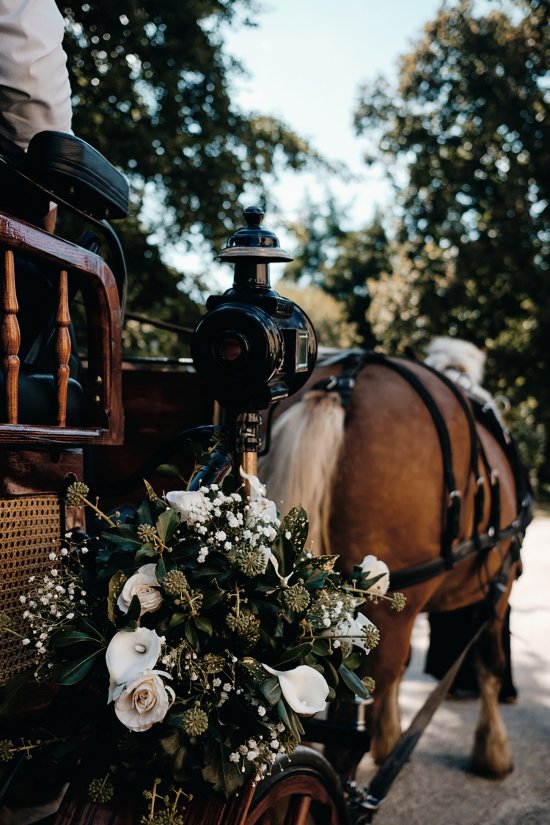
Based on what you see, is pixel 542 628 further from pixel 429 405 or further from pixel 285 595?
pixel 285 595

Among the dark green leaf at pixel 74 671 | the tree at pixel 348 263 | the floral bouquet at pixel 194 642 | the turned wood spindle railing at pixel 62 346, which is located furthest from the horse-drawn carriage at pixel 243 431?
the tree at pixel 348 263

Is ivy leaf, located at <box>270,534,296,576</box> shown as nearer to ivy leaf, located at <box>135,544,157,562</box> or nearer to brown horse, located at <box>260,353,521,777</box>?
ivy leaf, located at <box>135,544,157,562</box>

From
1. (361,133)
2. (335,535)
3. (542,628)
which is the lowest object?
(542,628)

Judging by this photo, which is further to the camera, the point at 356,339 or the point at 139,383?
the point at 356,339

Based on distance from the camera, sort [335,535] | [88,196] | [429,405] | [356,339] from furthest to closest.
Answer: [356,339] < [429,405] < [335,535] < [88,196]

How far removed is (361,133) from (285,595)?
16.6 m

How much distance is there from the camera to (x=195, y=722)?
1.08m

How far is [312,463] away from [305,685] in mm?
1399

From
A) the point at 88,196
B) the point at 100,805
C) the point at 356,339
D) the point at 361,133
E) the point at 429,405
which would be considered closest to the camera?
the point at 100,805

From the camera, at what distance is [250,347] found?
1.38 meters

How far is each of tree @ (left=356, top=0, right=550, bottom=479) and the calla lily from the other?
13.4 metres

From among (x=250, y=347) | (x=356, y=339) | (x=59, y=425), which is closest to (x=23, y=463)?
(x=59, y=425)

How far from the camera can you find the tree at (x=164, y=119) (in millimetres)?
5938

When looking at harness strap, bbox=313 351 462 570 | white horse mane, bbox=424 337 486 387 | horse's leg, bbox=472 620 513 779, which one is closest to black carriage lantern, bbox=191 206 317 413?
harness strap, bbox=313 351 462 570
